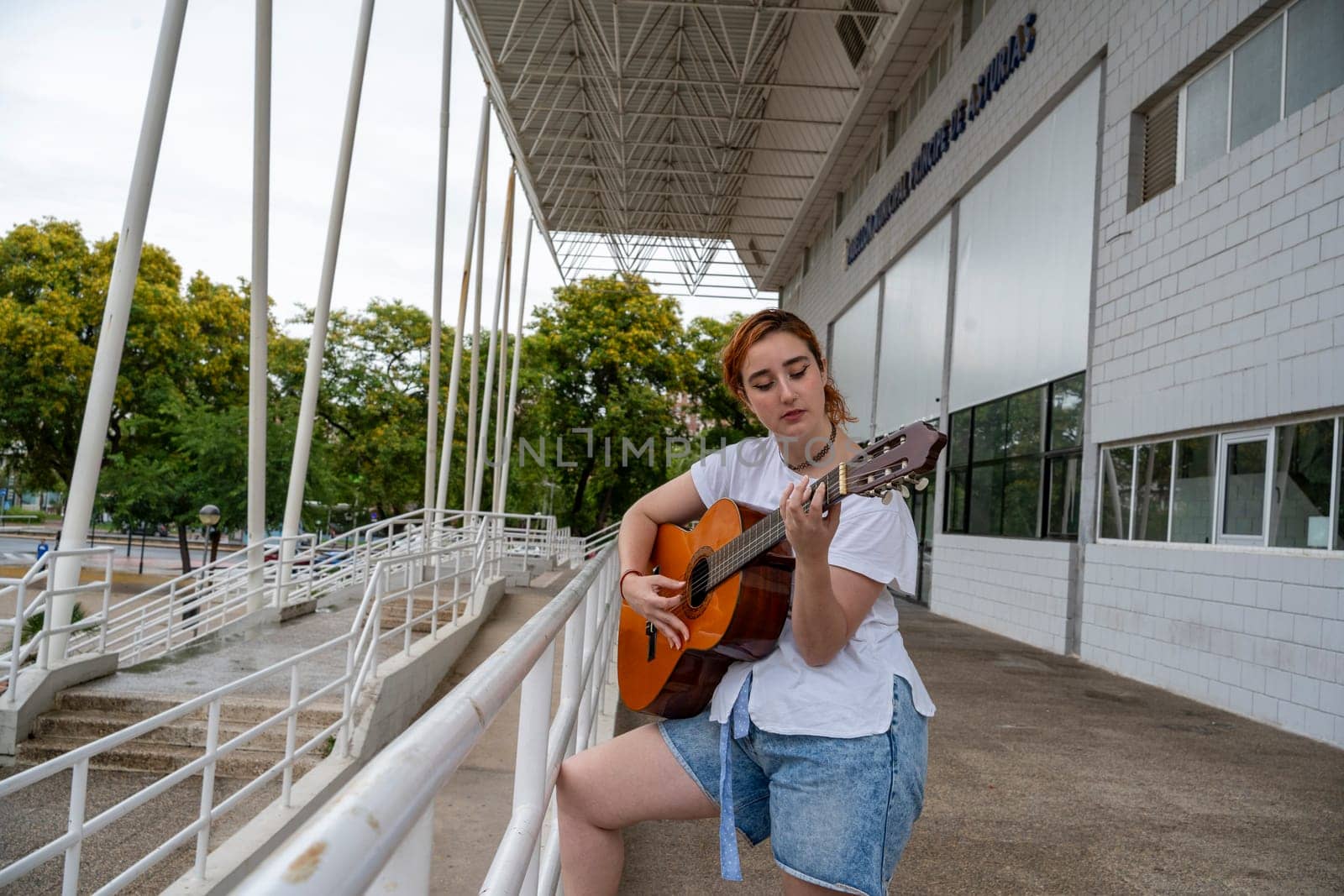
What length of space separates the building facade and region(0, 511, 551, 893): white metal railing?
6.40 m

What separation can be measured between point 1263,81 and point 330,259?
10.6 metres

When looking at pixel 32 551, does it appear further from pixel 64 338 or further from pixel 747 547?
pixel 747 547

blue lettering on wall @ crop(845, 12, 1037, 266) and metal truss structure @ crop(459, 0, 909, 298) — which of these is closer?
blue lettering on wall @ crop(845, 12, 1037, 266)

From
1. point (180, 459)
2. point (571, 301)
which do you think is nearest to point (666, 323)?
point (571, 301)

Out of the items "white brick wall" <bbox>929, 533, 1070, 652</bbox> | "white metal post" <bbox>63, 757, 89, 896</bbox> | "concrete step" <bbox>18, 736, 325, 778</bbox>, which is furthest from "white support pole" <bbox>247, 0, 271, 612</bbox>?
"white brick wall" <bbox>929, 533, 1070, 652</bbox>

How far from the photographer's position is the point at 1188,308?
8.91 meters

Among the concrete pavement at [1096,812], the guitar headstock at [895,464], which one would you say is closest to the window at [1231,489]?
the concrete pavement at [1096,812]

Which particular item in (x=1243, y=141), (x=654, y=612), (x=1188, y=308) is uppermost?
(x=1243, y=141)

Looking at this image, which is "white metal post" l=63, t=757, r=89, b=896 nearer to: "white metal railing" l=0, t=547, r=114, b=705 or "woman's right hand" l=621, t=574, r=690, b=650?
"woman's right hand" l=621, t=574, r=690, b=650

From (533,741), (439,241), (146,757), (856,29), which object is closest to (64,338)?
(439,241)

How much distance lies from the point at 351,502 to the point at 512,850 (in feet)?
120

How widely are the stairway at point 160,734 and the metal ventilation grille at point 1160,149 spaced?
8610mm

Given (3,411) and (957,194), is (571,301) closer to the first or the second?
(3,411)

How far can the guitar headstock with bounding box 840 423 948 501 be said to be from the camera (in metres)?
1.47
